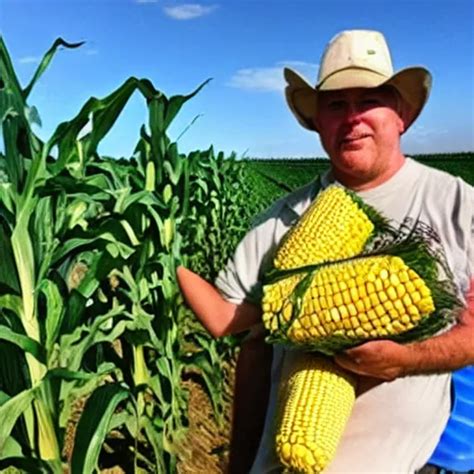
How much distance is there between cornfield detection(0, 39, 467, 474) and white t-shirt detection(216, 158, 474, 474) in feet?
1.81

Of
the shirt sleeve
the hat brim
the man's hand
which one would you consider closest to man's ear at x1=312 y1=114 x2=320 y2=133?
the hat brim

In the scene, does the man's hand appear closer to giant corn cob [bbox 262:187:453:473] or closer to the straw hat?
giant corn cob [bbox 262:187:453:473]

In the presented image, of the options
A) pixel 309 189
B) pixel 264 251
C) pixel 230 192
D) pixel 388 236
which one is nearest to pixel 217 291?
pixel 264 251

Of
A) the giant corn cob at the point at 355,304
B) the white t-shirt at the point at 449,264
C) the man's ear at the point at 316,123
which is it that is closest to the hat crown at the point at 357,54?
the man's ear at the point at 316,123

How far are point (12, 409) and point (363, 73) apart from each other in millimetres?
1240

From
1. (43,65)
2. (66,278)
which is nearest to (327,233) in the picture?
(43,65)

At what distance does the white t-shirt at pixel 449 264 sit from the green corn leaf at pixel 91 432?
50 centimetres

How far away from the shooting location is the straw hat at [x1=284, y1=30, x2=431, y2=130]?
2092mm

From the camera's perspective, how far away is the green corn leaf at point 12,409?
2289 mm

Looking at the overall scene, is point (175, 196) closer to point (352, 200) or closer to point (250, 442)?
point (250, 442)

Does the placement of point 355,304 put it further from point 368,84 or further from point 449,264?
point 368,84

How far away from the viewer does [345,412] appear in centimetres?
190

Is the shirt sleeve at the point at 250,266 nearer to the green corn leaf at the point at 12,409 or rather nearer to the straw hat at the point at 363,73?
the straw hat at the point at 363,73

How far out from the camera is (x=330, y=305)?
Answer: 5.74 ft
